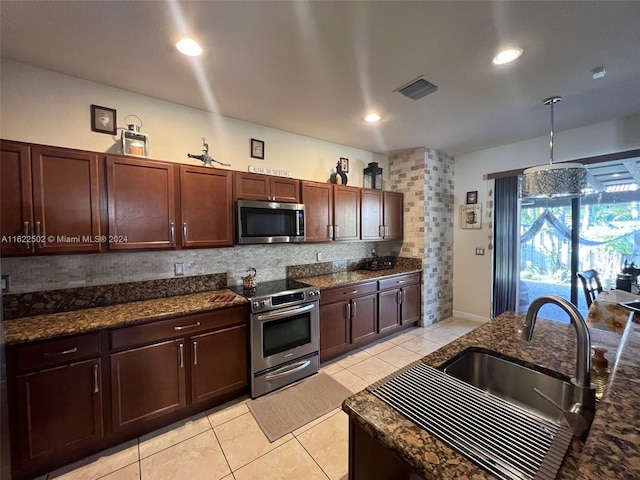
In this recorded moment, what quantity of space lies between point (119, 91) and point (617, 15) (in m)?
3.58

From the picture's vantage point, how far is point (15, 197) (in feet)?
5.69

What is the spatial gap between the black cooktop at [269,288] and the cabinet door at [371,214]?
131cm

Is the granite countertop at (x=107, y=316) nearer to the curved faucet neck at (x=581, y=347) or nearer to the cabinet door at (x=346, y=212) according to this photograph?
the cabinet door at (x=346, y=212)

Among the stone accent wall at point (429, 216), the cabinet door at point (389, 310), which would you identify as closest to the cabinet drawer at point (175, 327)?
the cabinet door at point (389, 310)

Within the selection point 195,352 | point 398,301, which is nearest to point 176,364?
point 195,352

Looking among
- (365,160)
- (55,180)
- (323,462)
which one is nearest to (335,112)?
(365,160)

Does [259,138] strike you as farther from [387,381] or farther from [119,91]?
[387,381]

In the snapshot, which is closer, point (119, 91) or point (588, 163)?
point (119, 91)

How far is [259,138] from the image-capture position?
10.2ft

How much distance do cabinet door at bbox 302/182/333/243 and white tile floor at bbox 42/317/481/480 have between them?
6.13 ft

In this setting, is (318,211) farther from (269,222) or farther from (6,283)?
(6,283)

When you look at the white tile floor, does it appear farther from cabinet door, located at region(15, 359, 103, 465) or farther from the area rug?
cabinet door, located at region(15, 359, 103, 465)

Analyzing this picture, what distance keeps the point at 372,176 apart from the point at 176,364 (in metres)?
3.49

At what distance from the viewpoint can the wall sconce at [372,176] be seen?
4125mm
